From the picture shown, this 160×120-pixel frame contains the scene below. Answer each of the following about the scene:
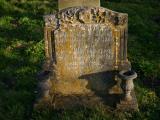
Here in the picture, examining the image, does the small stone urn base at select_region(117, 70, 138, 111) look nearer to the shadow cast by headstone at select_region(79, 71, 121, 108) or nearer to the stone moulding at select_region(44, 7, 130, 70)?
the shadow cast by headstone at select_region(79, 71, 121, 108)

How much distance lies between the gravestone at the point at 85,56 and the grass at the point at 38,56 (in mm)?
382

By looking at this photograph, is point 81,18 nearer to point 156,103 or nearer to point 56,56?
point 56,56

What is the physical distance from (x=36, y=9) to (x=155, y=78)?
5.22 metres

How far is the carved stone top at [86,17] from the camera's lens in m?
6.86

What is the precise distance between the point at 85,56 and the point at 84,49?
152 mm

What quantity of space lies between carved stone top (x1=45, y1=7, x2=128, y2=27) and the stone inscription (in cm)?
12

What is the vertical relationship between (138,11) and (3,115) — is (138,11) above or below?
above

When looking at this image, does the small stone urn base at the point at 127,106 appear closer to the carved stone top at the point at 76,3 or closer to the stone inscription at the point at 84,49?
the stone inscription at the point at 84,49

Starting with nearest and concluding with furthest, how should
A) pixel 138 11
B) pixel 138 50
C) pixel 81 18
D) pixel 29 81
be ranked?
1. pixel 81 18
2. pixel 29 81
3. pixel 138 50
4. pixel 138 11

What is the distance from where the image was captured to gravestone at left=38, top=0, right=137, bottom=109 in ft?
22.8

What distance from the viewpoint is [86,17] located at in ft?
22.7

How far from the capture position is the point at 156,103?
7.40 metres

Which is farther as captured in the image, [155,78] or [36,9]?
[36,9]

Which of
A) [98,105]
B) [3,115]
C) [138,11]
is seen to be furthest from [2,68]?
[138,11]
